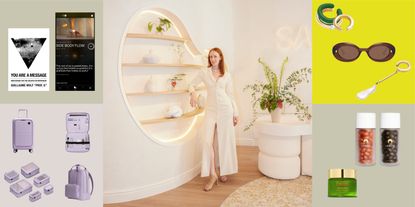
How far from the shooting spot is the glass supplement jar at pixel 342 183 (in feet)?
5.22

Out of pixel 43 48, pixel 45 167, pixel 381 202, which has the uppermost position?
pixel 43 48

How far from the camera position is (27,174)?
5.61 feet

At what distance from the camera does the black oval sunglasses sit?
1.55 meters

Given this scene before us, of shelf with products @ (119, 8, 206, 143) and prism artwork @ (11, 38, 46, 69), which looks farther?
shelf with products @ (119, 8, 206, 143)

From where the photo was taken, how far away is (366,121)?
5.10ft

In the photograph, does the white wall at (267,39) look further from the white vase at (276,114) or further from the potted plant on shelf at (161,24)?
the potted plant on shelf at (161,24)

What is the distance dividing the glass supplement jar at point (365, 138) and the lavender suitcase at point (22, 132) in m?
1.43

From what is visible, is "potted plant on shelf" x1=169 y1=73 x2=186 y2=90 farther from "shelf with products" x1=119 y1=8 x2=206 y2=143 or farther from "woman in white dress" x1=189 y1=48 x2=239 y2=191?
"woman in white dress" x1=189 y1=48 x2=239 y2=191

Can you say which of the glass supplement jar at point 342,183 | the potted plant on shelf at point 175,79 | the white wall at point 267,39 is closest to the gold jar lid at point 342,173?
the glass supplement jar at point 342,183

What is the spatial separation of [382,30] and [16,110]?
1.63m

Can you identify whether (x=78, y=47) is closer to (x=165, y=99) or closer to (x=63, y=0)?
(x=63, y=0)

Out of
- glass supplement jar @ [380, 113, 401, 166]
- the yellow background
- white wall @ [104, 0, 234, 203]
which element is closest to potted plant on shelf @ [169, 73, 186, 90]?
white wall @ [104, 0, 234, 203]

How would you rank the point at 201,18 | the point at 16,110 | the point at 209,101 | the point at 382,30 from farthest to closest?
the point at 201,18
the point at 209,101
the point at 16,110
the point at 382,30

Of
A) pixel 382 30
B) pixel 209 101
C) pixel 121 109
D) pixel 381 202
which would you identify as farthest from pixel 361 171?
pixel 209 101
